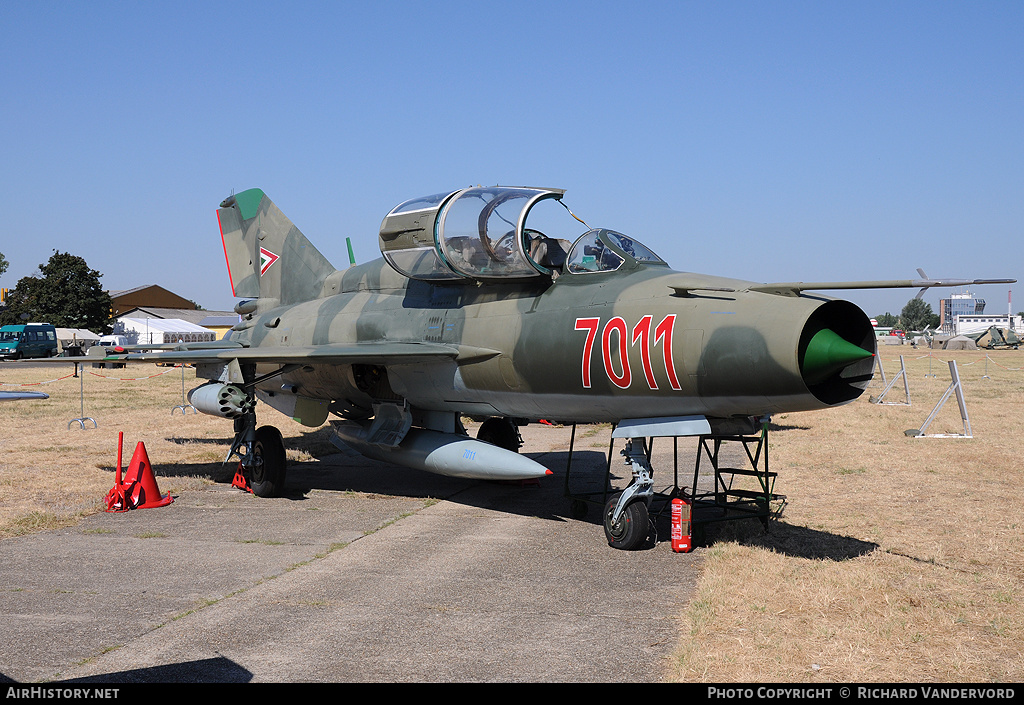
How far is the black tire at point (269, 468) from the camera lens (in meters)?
11.7

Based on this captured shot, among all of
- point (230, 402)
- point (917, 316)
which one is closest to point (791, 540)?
point (230, 402)

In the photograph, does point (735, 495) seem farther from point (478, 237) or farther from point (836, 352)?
point (478, 237)

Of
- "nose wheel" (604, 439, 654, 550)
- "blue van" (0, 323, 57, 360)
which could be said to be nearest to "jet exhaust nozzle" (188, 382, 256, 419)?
"nose wheel" (604, 439, 654, 550)

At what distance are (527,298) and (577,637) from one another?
4577 mm

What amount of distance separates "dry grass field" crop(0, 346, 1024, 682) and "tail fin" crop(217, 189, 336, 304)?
11.0 feet

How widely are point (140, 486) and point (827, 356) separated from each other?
879cm

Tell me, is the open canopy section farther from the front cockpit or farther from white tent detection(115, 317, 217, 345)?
white tent detection(115, 317, 217, 345)

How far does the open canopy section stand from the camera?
31.1ft

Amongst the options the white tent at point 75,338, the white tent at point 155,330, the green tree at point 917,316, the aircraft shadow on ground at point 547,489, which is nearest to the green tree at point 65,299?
the white tent at point 155,330

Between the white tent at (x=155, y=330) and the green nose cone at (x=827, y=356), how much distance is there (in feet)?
225

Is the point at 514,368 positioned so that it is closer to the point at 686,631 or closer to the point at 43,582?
the point at 686,631

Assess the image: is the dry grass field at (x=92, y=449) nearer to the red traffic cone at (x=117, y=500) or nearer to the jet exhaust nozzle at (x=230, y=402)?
the red traffic cone at (x=117, y=500)

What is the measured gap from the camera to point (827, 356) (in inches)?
267

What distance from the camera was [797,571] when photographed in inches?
289
